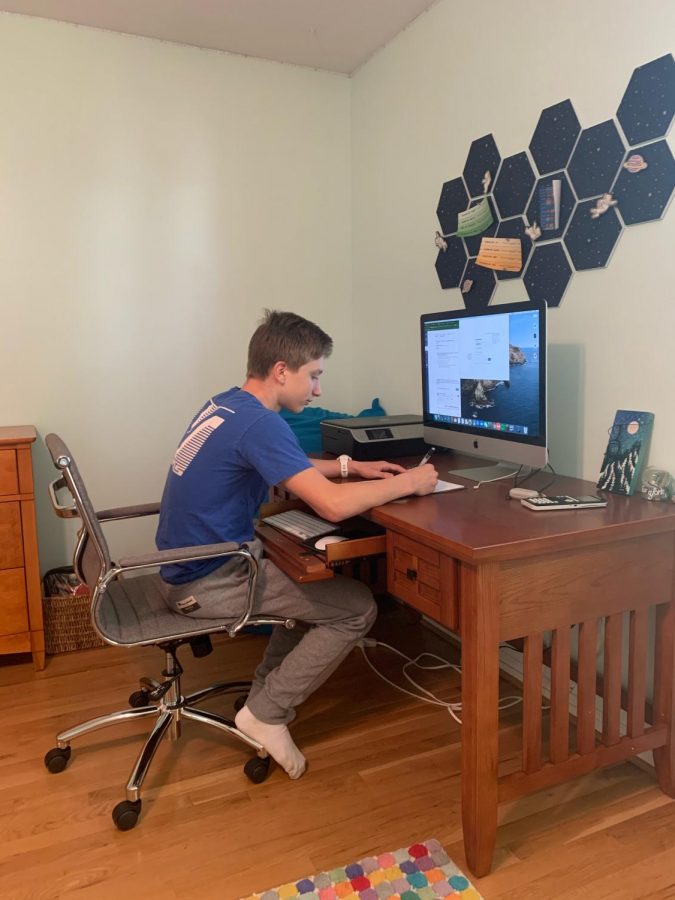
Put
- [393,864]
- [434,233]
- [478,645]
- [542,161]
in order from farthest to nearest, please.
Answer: [434,233] → [542,161] → [393,864] → [478,645]

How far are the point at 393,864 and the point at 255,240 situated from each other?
8.30ft

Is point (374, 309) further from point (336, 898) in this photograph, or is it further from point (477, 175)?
point (336, 898)

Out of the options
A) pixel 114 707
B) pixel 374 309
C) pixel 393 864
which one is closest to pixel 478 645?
pixel 393 864

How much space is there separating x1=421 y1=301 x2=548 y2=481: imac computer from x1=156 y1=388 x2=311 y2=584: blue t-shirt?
61cm

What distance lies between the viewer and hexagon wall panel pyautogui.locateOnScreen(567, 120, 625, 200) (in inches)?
76.5

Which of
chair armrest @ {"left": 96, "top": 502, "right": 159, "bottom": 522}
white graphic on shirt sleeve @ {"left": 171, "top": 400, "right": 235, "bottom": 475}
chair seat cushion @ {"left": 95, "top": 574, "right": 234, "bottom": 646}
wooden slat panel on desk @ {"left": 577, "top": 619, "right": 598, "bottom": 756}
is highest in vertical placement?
white graphic on shirt sleeve @ {"left": 171, "top": 400, "right": 235, "bottom": 475}

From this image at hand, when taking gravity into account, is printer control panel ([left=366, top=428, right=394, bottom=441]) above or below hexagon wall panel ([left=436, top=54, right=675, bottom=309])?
below

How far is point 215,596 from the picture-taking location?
6.18 feet

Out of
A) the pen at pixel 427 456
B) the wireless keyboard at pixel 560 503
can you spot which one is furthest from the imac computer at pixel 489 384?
the wireless keyboard at pixel 560 503

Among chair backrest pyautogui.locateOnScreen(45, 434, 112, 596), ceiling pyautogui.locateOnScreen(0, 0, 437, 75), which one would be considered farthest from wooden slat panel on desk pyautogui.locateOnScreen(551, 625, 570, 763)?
ceiling pyautogui.locateOnScreen(0, 0, 437, 75)

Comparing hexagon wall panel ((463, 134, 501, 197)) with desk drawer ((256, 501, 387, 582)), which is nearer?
desk drawer ((256, 501, 387, 582))

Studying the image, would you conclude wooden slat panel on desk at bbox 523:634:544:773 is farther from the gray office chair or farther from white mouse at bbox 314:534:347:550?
the gray office chair

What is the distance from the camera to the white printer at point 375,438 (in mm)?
2484

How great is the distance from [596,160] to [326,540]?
4.24 feet
